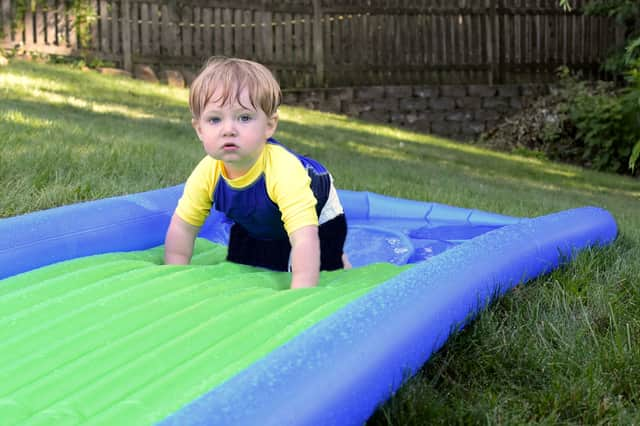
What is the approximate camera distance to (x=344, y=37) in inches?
439

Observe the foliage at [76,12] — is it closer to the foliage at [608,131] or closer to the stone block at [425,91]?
the stone block at [425,91]

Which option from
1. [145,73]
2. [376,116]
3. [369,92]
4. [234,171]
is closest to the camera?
[234,171]

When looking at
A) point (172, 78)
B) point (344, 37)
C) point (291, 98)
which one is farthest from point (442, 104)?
point (172, 78)

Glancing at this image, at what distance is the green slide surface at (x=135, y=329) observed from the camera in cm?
165

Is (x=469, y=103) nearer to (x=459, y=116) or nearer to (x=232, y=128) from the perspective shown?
(x=459, y=116)

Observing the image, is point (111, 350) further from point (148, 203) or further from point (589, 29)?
point (589, 29)

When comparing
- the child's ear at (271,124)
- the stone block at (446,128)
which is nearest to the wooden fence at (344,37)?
the stone block at (446,128)

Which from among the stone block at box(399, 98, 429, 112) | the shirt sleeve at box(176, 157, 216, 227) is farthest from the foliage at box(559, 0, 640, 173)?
the shirt sleeve at box(176, 157, 216, 227)

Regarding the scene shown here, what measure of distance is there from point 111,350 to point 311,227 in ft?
2.92

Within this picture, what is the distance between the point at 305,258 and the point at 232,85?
0.62 metres

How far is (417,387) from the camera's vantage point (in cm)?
180

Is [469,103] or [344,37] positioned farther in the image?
→ [469,103]

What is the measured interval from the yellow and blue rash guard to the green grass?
76 cm

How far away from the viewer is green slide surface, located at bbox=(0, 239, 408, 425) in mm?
1653
